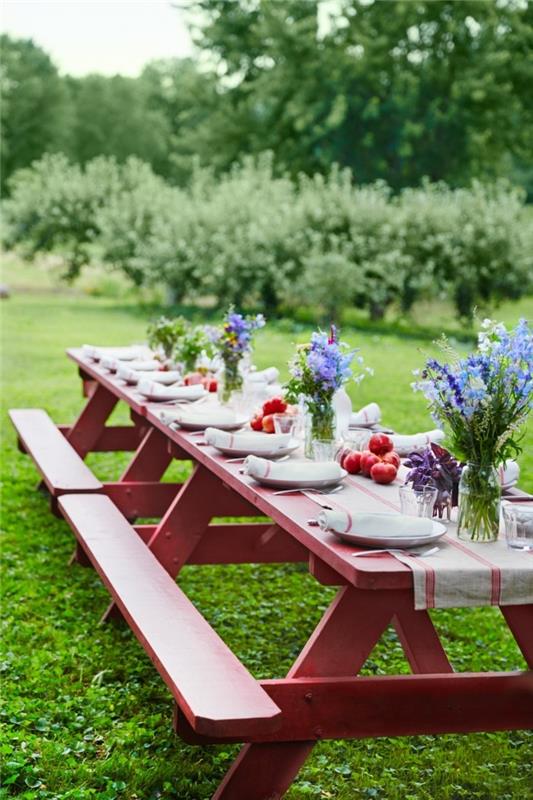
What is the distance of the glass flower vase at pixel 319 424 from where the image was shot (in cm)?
382

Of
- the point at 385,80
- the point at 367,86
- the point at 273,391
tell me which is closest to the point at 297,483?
the point at 273,391

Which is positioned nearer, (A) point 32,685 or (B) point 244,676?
(B) point 244,676

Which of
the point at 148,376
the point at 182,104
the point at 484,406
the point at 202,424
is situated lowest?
the point at 148,376

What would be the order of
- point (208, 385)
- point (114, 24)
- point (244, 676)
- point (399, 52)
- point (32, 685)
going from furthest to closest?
1. point (399, 52)
2. point (114, 24)
3. point (208, 385)
4. point (32, 685)
5. point (244, 676)

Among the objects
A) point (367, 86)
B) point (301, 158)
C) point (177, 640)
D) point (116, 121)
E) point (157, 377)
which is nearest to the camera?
point (177, 640)

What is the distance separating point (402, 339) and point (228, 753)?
498 inches

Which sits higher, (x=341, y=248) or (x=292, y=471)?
(x=292, y=471)

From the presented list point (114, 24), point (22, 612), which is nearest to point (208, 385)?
point (22, 612)

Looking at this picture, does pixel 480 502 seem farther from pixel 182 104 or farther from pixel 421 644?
pixel 182 104

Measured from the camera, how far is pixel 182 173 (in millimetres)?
36531

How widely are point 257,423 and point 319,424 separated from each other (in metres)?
0.57

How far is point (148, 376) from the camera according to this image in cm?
582

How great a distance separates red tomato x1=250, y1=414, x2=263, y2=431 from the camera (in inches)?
172

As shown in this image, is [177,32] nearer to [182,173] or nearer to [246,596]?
[182,173]
